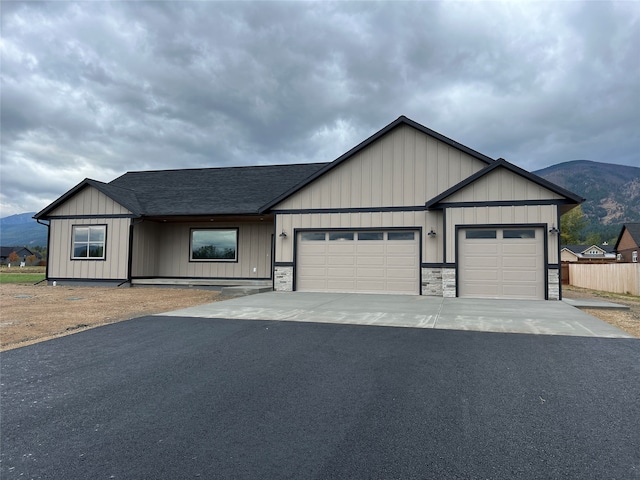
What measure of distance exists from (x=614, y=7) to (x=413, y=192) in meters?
11.6

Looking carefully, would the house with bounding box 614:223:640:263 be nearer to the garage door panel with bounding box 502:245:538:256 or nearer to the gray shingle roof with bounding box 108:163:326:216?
the garage door panel with bounding box 502:245:538:256

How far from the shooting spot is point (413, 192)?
13.7 m

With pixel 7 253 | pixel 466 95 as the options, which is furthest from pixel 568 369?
pixel 7 253

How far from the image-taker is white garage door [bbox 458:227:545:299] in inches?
465

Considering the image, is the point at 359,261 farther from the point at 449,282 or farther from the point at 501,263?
the point at 501,263

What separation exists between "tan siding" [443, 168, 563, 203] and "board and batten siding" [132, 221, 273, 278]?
932 centimetres

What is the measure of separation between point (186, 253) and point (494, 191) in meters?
14.1

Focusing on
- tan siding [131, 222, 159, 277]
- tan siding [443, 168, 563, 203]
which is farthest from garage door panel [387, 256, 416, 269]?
tan siding [131, 222, 159, 277]

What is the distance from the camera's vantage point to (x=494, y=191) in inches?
475

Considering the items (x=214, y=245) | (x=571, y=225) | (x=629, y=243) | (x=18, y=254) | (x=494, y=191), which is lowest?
(x=18, y=254)

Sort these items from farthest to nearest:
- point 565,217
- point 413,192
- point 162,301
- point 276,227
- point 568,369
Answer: point 565,217 → point 276,227 → point 413,192 → point 162,301 → point 568,369

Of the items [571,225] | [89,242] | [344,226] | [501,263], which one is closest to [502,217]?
[501,263]

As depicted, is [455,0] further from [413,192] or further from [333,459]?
[333,459]

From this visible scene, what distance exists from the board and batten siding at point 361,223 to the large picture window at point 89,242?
858cm
